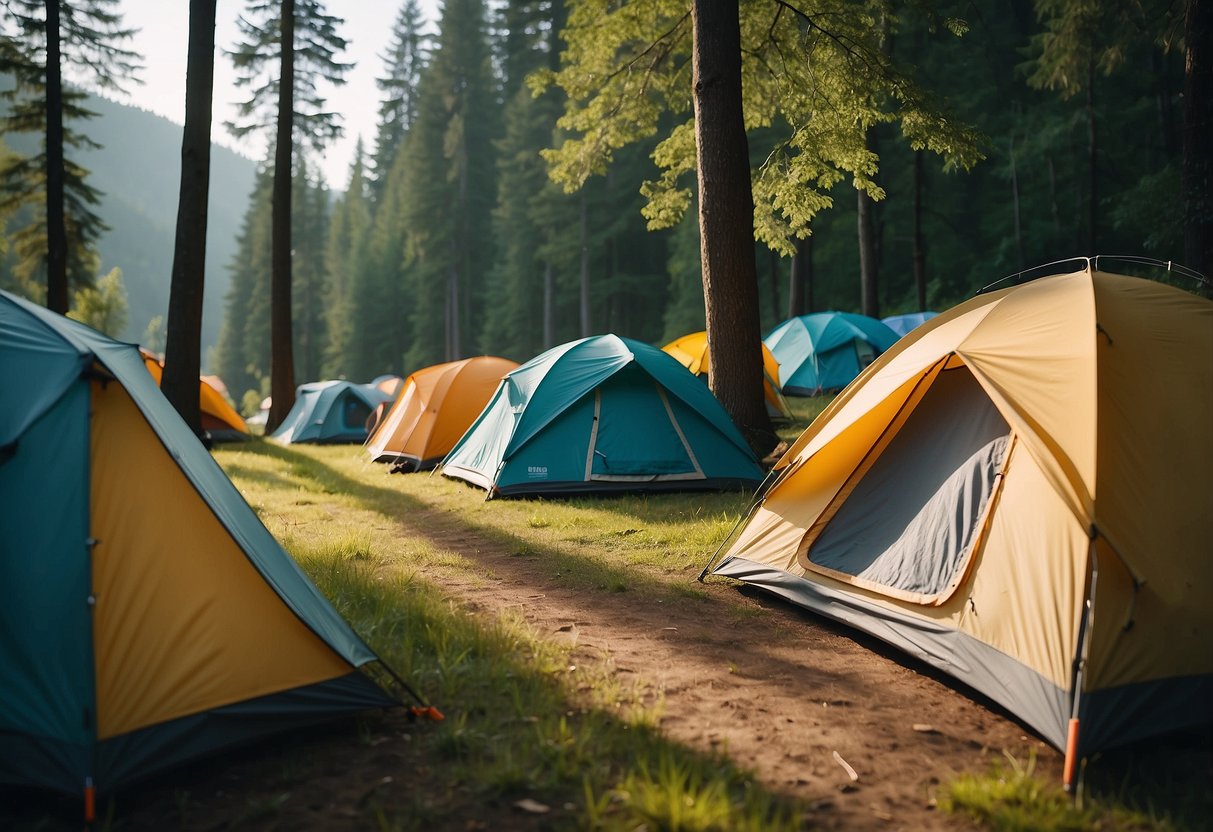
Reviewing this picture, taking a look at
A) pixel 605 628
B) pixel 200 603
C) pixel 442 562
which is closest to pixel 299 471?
pixel 442 562

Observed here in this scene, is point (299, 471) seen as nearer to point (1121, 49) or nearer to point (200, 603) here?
point (200, 603)

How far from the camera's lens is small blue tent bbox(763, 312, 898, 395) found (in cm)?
1744

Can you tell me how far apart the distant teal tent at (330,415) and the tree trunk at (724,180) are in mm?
11122

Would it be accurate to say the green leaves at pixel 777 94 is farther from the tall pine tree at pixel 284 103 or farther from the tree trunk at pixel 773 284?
the tree trunk at pixel 773 284

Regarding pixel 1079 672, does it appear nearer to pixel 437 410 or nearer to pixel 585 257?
pixel 437 410

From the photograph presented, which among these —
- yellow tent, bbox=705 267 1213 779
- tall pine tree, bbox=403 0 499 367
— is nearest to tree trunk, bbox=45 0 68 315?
yellow tent, bbox=705 267 1213 779

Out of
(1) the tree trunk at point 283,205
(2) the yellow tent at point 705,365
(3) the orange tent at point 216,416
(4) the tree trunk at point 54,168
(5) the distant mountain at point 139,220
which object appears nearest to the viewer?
(2) the yellow tent at point 705,365

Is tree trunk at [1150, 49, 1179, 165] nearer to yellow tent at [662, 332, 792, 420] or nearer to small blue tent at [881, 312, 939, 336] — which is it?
small blue tent at [881, 312, 939, 336]

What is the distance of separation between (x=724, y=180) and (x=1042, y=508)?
557 cm

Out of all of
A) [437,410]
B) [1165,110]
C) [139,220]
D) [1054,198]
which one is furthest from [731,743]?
[139,220]

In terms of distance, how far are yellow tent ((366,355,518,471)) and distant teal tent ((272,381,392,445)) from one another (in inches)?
196

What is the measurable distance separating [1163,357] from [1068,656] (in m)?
1.47

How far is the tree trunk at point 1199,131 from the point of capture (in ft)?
28.1

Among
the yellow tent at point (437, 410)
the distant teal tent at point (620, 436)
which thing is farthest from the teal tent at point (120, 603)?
the yellow tent at point (437, 410)
